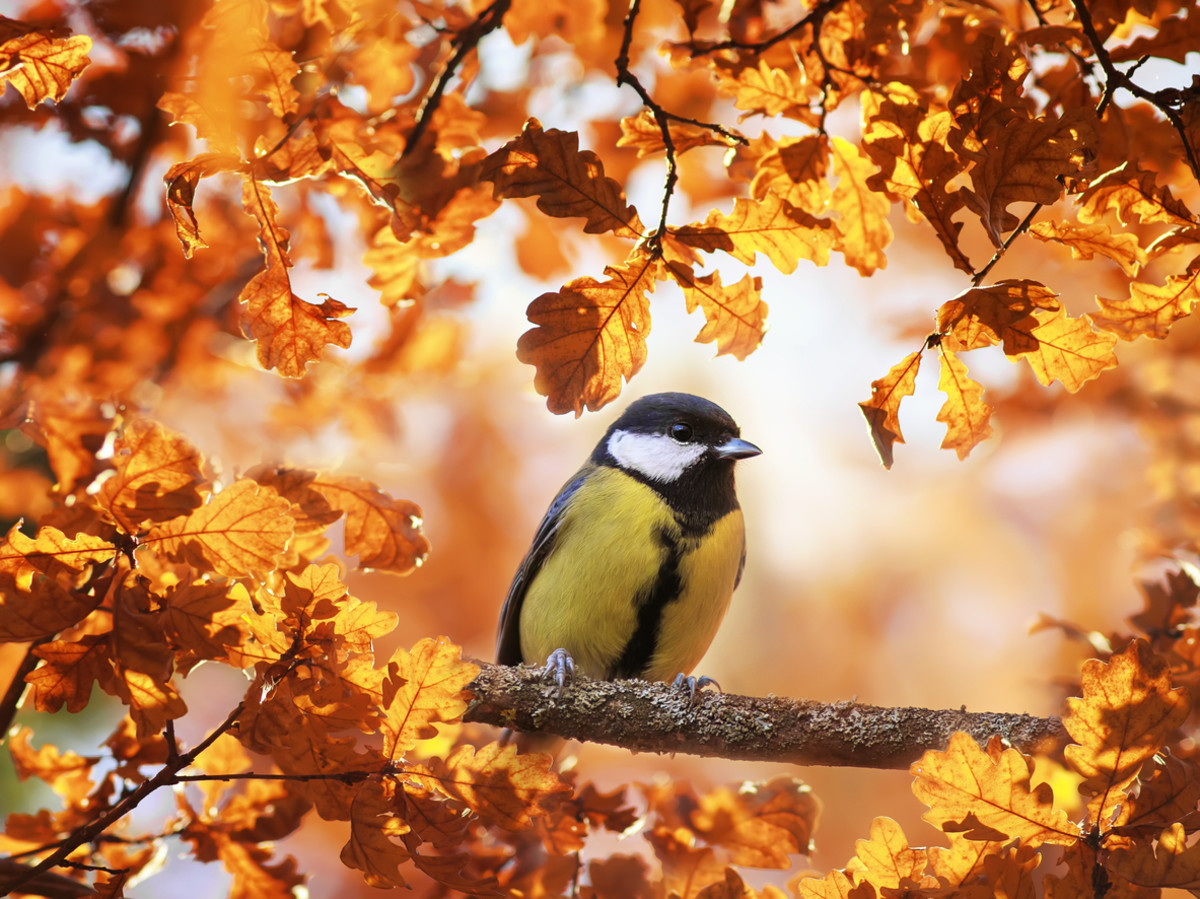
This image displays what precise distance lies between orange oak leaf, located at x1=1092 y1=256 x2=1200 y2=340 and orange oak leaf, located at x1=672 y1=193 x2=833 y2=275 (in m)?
0.54

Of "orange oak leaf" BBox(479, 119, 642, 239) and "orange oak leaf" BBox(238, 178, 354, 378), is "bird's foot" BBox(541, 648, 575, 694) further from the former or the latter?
"orange oak leaf" BBox(479, 119, 642, 239)

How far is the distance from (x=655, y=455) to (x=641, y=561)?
0.57 metres

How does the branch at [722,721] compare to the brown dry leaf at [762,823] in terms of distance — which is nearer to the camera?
the branch at [722,721]

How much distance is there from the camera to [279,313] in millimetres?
1730

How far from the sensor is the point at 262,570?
160 centimetres

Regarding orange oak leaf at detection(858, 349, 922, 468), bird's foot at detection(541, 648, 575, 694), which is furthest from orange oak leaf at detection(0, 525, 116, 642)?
orange oak leaf at detection(858, 349, 922, 468)

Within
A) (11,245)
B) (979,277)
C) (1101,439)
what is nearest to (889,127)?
(979,277)

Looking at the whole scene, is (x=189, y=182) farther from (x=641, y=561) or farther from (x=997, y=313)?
(x=641, y=561)

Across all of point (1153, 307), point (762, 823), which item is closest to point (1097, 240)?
point (1153, 307)

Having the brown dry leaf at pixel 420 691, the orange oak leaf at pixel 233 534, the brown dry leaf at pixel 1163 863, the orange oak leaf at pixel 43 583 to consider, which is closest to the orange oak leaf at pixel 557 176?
the orange oak leaf at pixel 233 534

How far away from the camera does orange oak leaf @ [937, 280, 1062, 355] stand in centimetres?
157

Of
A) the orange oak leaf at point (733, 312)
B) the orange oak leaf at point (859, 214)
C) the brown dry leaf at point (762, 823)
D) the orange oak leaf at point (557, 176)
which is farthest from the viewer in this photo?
the brown dry leaf at point (762, 823)

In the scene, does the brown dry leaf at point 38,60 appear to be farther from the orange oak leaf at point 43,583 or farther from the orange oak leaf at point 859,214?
the orange oak leaf at point 859,214

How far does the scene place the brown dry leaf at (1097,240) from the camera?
1618 mm
